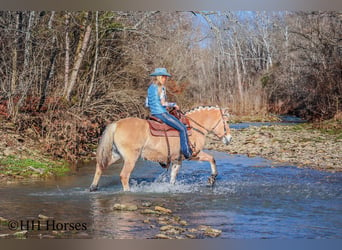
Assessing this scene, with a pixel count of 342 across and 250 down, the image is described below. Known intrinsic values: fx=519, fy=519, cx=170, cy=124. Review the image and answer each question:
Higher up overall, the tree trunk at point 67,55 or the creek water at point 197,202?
the tree trunk at point 67,55

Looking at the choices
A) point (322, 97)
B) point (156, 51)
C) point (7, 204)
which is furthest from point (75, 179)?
point (322, 97)

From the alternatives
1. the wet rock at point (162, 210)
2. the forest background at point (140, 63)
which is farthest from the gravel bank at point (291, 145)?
the wet rock at point (162, 210)

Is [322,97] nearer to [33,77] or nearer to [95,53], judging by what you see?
[95,53]

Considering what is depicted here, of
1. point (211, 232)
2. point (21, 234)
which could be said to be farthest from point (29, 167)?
point (211, 232)

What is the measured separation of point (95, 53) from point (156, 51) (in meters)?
1.31

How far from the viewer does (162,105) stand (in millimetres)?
7316

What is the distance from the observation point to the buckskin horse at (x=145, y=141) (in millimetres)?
7152

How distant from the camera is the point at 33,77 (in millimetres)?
10070

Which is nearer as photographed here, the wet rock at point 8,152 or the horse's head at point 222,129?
the horse's head at point 222,129

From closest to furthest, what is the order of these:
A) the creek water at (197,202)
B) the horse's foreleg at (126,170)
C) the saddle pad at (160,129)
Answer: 1. the creek water at (197,202)
2. the horse's foreleg at (126,170)
3. the saddle pad at (160,129)

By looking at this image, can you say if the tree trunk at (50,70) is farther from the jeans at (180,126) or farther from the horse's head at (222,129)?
the horse's head at (222,129)

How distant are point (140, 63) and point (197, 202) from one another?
5266 millimetres

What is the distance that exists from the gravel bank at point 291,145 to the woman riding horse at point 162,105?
10.0 feet

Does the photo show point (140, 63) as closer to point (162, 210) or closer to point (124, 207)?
point (124, 207)
